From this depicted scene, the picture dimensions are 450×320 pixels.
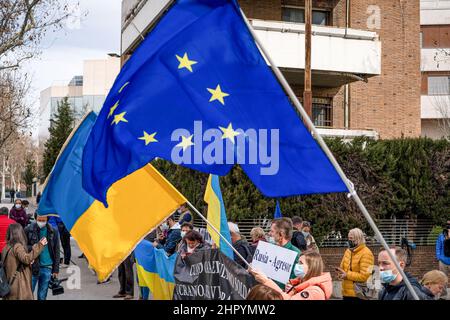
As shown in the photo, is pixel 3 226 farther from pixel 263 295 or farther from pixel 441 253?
pixel 263 295

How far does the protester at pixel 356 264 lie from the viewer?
25.5 ft

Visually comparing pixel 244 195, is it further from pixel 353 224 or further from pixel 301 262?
pixel 301 262

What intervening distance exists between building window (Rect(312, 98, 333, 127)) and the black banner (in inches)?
744

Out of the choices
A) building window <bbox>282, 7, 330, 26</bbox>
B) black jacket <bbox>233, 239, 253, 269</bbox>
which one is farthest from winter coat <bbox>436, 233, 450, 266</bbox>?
building window <bbox>282, 7, 330, 26</bbox>

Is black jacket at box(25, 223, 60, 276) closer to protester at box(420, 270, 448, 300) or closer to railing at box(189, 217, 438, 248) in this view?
railing at box(189, 217, 438, 248)

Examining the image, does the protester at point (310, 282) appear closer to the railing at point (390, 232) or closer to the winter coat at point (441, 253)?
the winter coat at point (441, 253)

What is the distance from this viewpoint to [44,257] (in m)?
10.6

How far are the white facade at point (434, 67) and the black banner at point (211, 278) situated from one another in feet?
115

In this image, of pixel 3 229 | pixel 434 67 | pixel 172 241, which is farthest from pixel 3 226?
pixel 434 67

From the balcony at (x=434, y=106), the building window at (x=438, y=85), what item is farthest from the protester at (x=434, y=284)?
the building window at (x=438, y=85)

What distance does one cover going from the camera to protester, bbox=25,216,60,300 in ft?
34.2

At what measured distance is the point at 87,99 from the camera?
9500cm

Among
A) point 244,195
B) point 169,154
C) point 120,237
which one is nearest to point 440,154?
point 244,195

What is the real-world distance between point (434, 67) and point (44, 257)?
115 ft
